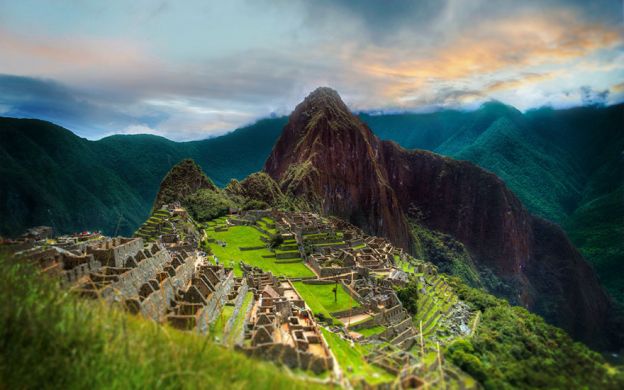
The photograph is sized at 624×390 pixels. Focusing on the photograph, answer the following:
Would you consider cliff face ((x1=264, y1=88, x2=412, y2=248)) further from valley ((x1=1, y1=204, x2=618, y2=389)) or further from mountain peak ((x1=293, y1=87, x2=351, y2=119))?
valley ((x1=1, y1=204, x2=618, y2=389))

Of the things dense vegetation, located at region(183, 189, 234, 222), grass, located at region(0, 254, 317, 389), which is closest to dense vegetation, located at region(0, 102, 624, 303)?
dense vegetation, located at region(183, 189, 234, 222)

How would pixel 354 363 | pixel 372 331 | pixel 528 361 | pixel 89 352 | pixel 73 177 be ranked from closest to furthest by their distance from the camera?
pixel 89 352, pixel 528 361, pixel 354 363, pixel 372 331, pixel 73 177

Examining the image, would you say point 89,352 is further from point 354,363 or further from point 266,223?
point 266,223

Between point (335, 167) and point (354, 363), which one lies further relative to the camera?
point (335, 167)

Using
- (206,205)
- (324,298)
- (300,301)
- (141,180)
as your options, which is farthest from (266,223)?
(141,180)

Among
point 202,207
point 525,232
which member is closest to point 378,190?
point 525,232

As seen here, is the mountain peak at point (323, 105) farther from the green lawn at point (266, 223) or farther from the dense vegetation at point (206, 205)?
the green lawn at point (266, 223)
